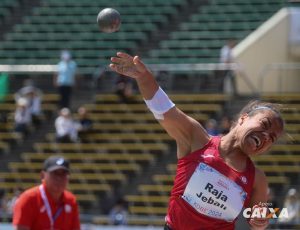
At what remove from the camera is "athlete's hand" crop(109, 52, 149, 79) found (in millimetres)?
5016

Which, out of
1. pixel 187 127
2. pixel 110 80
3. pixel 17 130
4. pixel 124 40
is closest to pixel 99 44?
pixel 124 40

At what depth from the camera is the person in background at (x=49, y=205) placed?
7.60m

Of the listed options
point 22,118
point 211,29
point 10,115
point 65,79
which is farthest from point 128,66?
point 211,29

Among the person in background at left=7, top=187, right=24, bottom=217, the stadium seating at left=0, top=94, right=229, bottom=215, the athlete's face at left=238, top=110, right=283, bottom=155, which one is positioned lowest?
the person in background at left=7, top=187, right=24, bottom=217

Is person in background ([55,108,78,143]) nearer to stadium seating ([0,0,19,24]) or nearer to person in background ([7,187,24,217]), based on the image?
person in background ([7,187,24,217])

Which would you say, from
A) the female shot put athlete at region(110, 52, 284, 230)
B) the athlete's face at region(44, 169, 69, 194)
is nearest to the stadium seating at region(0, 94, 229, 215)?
the athlete's face at region(44, 169, 69, 194)

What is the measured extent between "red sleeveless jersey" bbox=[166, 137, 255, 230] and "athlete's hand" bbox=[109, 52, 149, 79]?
1.74ft

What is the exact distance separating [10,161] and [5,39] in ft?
18.3

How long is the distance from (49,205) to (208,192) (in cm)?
285

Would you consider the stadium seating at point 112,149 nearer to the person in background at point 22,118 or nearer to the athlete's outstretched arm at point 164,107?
the person in background at point 22,118

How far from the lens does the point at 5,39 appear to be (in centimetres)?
2488

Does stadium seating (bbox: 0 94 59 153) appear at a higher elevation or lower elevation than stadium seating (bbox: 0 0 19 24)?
lower

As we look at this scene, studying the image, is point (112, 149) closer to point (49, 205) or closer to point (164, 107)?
point (49, 205)

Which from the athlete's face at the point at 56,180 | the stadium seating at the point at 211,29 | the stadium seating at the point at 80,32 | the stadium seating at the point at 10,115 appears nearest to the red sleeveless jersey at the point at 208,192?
the athlete's face at the point at 56,180
